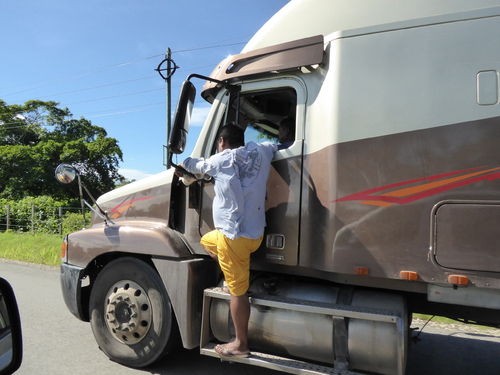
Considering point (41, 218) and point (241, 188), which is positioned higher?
point (241, 188)

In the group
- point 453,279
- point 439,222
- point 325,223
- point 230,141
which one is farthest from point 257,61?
point 453,279

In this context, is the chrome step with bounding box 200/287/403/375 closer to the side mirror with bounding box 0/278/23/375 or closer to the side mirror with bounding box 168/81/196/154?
the side mirror with bounding box 168/81/196/154

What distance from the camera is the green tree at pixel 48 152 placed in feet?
99.9

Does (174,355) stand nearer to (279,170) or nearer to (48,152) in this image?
(279,170)

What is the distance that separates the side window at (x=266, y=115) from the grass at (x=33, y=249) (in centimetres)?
768

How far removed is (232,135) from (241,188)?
1.64 ft

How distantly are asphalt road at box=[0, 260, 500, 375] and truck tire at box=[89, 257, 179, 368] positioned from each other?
0.20m

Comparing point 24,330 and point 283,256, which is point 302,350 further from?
point 24,330

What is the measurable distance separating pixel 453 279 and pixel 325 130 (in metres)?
1.30

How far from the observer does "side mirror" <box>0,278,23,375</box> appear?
2037 mm

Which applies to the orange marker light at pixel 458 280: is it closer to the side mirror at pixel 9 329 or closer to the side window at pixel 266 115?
the side window at pixel 266 115

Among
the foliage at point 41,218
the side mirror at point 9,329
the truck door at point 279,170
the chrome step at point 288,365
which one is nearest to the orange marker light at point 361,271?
the truck door at point 279,170

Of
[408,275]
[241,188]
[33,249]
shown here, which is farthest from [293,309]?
[33,249]

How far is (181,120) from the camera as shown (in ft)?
9.98
